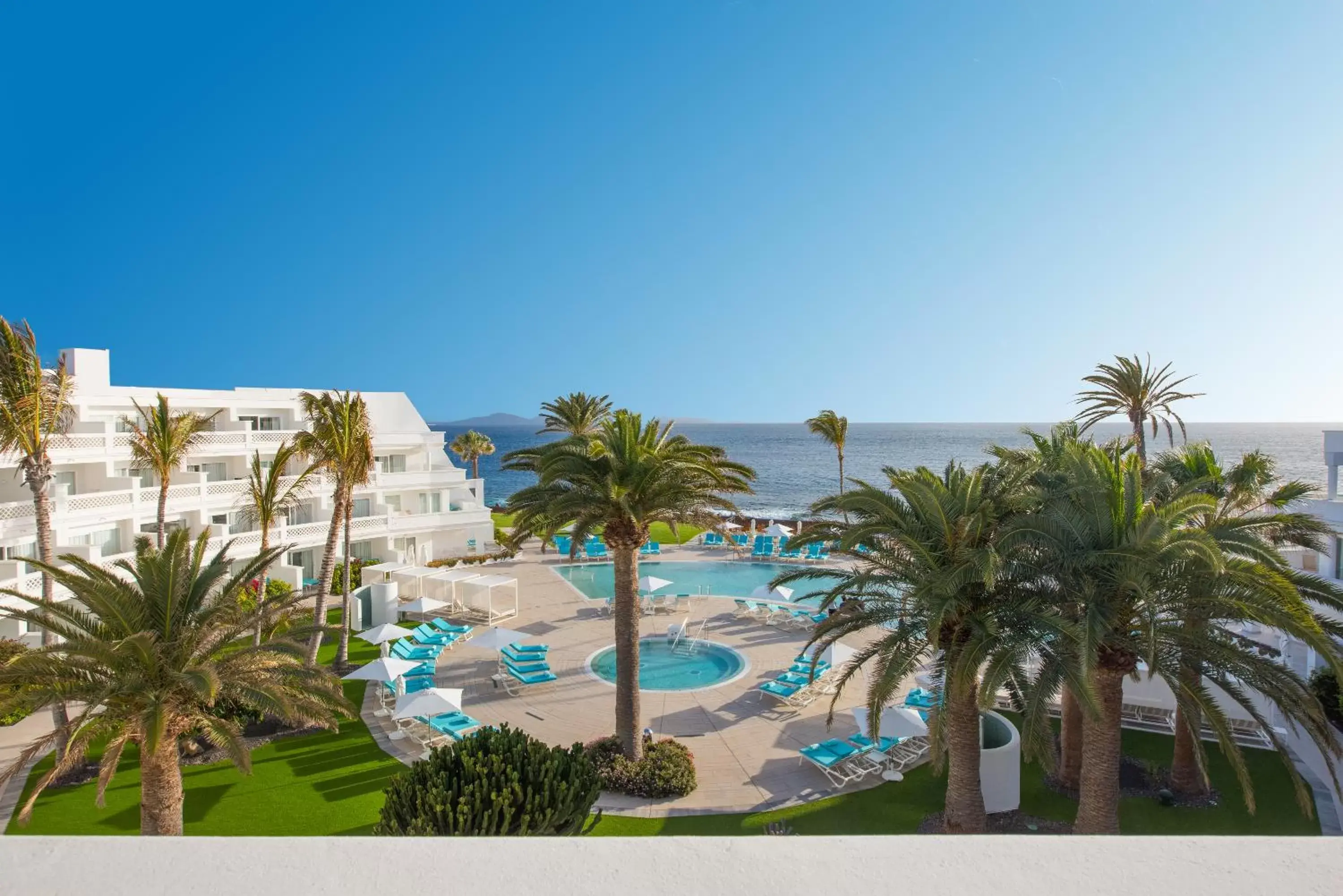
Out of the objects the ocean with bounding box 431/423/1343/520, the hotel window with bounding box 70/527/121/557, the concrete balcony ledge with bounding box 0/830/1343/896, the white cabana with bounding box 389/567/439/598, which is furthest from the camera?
the ocean with bounding box 431/423/1343/520

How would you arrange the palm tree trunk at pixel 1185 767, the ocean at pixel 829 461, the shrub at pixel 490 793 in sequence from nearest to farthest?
1. the shrub at pixel 490 793
2. the palm tree trunk at pixel 1185 767
3. the ocean at pixel 829 461

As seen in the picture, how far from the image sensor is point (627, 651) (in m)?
15.6

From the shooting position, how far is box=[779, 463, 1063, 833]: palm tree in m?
11.2

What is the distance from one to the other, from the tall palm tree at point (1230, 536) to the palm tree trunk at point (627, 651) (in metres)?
9.65

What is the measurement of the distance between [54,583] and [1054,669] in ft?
84.5

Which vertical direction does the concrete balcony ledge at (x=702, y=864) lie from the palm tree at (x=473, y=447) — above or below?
below

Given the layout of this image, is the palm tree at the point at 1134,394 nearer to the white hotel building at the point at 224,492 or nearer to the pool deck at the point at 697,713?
the pool deck at the point at 697,713

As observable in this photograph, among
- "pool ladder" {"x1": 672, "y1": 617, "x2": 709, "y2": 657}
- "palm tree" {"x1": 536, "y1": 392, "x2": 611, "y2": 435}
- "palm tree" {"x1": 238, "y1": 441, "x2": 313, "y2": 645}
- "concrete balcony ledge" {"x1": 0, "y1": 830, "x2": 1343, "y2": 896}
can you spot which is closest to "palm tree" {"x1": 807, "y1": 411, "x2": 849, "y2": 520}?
"palm tree" {"x1": 536, "y1": 392, "x2": 611, "y2": 435}

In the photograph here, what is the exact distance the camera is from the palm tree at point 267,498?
714 inches

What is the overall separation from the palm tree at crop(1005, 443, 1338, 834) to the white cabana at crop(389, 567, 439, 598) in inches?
904

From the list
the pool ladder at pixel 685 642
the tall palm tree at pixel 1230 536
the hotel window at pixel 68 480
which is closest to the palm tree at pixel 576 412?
the pool ladder at pixel 685 642

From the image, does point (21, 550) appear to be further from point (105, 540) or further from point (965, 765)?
point (965, 765)

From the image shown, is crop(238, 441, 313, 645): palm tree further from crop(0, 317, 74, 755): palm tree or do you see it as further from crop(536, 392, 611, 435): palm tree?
crop(536, 392, 611, 435): palm tree

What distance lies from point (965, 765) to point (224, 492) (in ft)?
94.6
